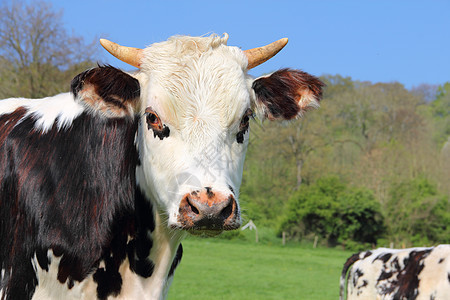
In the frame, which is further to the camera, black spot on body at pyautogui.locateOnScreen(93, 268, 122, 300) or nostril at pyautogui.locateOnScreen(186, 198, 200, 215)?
black spot on body at pyautogui.locateOnScreen(93, 268, 122, 300)

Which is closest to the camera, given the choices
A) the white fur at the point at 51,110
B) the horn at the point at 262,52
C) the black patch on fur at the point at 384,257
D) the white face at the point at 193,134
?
the white face at the point at 193,134

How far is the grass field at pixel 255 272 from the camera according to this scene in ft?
63.6

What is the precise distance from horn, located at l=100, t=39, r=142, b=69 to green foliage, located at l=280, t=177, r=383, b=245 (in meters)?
38.6

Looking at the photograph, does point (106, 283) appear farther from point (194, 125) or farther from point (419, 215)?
point (419, 215)

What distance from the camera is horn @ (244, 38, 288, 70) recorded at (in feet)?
12.3

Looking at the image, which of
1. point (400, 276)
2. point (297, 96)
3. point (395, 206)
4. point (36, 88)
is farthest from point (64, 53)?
point (395, 206)

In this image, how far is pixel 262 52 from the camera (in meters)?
3.79

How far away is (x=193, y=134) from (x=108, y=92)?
26.4 inches

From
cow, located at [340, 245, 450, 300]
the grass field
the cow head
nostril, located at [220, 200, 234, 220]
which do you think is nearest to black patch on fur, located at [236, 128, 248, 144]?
the cow head

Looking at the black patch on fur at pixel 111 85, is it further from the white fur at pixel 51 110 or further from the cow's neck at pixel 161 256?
the cow's neck at pixel 161 256

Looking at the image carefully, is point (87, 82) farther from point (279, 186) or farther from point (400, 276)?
point (279, 186)

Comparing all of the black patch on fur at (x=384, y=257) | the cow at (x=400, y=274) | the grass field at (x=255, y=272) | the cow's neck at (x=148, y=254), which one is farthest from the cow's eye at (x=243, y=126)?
the grass field at (x=255, y=272)

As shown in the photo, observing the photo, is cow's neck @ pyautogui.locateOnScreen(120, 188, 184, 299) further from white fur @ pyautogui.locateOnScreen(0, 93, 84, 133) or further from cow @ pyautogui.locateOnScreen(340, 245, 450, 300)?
cow @ pyautogui.locateOnScreen(340, 245, 450, 300)

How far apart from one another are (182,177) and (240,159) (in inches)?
19.0
